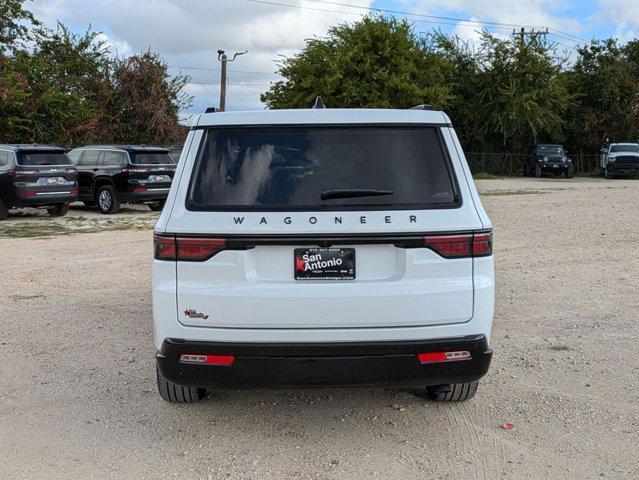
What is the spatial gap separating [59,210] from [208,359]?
15.0 meters

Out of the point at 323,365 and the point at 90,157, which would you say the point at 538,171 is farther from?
the point at 323,365

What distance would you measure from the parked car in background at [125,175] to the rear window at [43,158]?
1.36 metres

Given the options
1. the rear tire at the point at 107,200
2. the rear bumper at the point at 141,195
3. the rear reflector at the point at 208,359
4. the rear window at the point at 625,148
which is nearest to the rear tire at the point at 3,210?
the rear tire at the point at 107,200

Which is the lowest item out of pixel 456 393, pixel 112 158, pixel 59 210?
pixel 59 210

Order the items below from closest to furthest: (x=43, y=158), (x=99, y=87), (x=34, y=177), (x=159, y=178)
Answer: (x=34, y=177) < (x=43, y=158) < (x=159, y=178) < (x=99, y=87)

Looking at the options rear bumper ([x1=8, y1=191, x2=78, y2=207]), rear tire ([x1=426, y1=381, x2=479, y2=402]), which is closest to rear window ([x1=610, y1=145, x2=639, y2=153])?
rear bumper ([x1=8, y1=191, x2=78, y2=207])

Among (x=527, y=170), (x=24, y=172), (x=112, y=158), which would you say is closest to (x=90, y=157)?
(x=112, y=158)

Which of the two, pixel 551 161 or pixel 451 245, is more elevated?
pixel 451 245

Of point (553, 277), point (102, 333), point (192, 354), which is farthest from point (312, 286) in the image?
point (553, 277)

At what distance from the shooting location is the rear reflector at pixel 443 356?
3717 mm

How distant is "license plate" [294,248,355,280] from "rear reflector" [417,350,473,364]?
23.9 inches

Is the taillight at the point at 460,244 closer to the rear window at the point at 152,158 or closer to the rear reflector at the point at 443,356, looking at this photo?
the rear reflector at the point at 443,356

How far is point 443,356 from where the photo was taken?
12.3 feet

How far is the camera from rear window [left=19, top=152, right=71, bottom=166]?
626 inches
